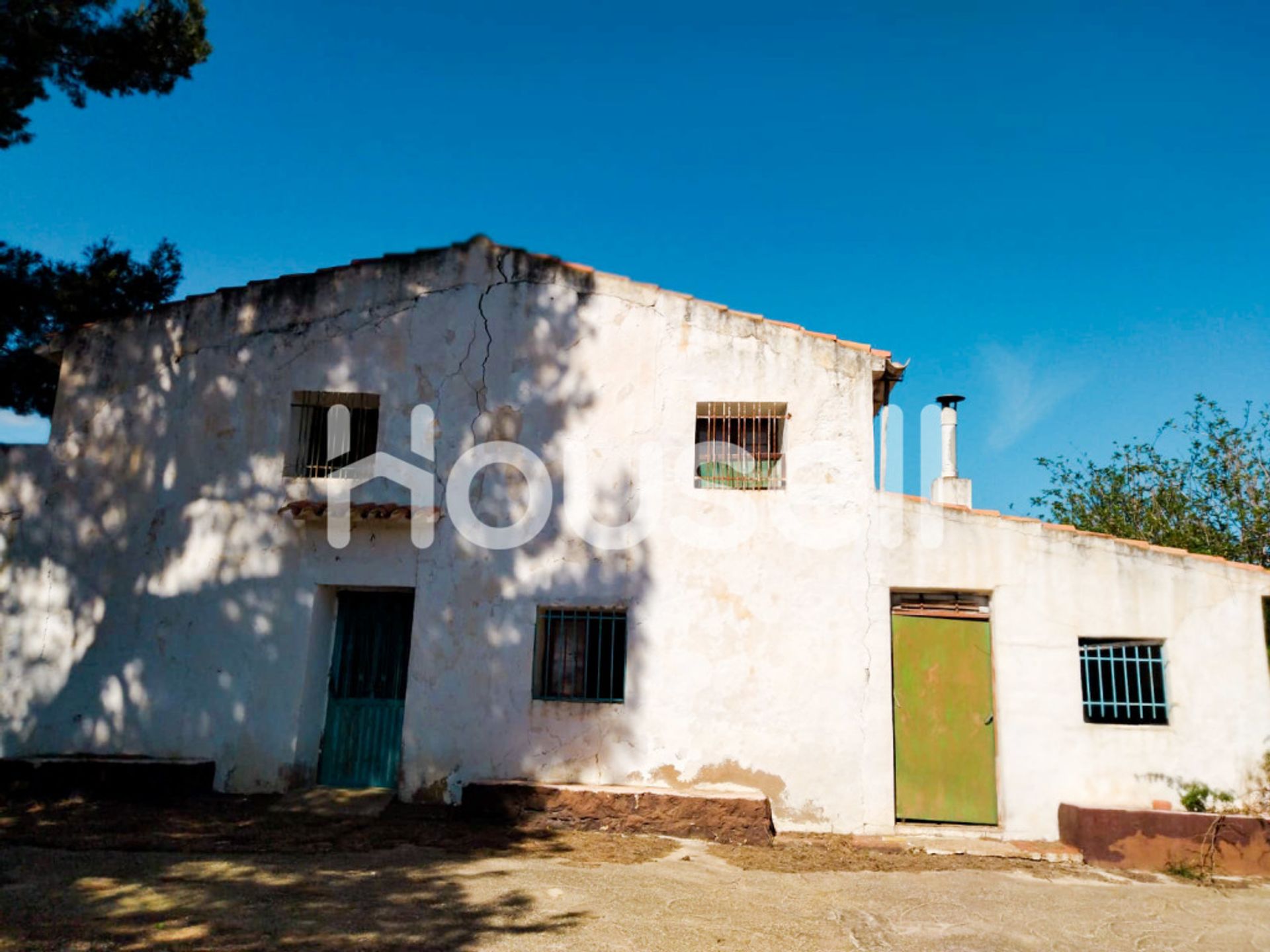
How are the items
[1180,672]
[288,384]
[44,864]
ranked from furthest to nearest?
[288,384] → [1180,672] → [44,864]

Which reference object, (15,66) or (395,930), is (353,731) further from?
(15,66)

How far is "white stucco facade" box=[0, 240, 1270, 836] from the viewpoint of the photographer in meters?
8.29

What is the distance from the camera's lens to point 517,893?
Result: 5891 mm

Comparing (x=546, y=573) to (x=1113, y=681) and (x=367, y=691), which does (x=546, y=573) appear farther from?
(x=1113, y=681)

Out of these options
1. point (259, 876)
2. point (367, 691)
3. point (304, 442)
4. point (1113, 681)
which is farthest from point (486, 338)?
point (1113, 681)

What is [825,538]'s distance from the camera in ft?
28.7

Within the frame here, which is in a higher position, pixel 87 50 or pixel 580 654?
pixel 87 50

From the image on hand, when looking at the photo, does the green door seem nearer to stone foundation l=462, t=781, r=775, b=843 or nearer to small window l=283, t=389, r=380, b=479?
stone foundation l=462, t=781, r=775, b=843

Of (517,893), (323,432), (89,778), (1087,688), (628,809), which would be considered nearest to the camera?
(517,893)

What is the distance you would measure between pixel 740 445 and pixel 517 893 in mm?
5100

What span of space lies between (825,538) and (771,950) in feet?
14.5

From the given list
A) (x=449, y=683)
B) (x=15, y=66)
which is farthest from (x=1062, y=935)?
(x=15, y=66)

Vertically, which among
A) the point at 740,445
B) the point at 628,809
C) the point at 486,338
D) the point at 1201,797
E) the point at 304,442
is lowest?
the point at 628,809

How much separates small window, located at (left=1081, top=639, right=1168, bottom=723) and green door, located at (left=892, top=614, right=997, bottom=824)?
949mm
